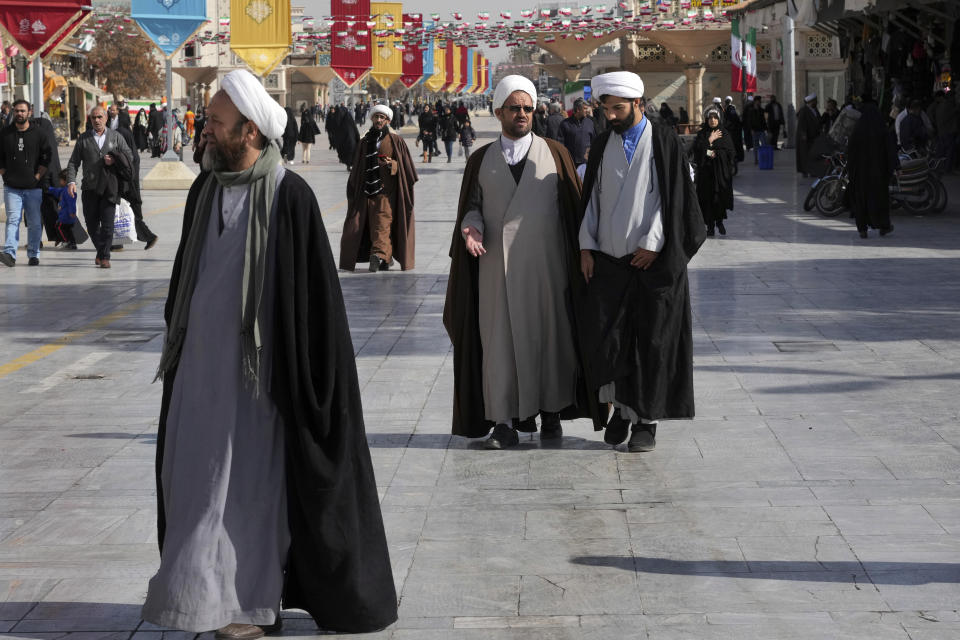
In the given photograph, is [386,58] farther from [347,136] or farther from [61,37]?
[61,37]

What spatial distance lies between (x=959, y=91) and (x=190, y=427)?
2327 centimetres

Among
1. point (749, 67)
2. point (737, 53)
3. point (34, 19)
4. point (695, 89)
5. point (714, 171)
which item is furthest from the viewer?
point (695, 89)

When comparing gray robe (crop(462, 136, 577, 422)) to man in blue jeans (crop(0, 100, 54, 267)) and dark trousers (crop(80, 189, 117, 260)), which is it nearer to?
dark trousers (crop(80, 189, 117, 260))

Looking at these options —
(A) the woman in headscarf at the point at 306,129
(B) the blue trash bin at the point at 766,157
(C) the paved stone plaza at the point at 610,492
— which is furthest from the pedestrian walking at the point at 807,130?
(C) the paved stone plaza at the point at 610,492

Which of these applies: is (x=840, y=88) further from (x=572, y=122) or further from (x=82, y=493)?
(x=82, y=493)

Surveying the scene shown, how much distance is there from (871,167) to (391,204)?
535cm

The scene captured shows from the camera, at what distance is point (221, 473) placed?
4.00 metres

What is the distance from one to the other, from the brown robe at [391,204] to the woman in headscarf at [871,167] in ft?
16.6

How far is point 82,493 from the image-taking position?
5.97 m

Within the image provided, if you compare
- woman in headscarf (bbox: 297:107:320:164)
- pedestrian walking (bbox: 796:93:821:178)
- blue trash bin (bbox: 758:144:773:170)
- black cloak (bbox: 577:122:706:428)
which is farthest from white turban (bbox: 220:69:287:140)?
woman in headscarf (bbox: 297:107:320:164)

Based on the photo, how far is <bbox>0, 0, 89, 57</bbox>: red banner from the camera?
18484 mm

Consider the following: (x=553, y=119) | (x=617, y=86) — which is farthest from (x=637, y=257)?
(x=553, y=119)

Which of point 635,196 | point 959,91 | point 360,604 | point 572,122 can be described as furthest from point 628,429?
point 959,91

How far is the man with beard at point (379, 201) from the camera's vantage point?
1424cm
